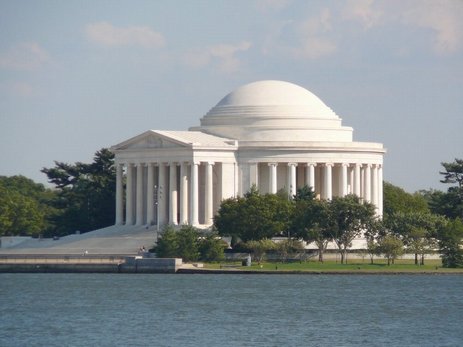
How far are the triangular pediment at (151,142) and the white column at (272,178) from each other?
30.2 ft

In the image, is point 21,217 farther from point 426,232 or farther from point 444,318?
point 444,318

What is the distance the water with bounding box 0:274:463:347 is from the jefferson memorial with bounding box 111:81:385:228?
28.3m

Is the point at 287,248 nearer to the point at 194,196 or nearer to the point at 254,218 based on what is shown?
the point at 254,218

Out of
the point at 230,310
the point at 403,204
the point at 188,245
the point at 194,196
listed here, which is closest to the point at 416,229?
the point at 188,245

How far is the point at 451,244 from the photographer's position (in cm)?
15850

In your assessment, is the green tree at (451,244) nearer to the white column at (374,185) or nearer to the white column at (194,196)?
the white column at (194,196)

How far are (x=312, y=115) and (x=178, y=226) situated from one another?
17.9 metres

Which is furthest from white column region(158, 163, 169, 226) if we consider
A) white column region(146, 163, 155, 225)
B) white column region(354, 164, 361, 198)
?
white column region(354, 164, 361, 198)

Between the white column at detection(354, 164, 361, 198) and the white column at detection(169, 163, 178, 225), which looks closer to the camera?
the white column at detection(169, 163, 178, 225)

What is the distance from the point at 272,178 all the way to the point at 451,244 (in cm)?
3188

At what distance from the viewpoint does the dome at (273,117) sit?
18912cm

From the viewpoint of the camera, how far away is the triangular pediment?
184 metres

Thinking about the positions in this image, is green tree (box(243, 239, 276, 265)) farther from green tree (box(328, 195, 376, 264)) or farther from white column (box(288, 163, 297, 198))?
white column (box(288, 163, 297, 198))

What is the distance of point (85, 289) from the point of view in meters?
141
